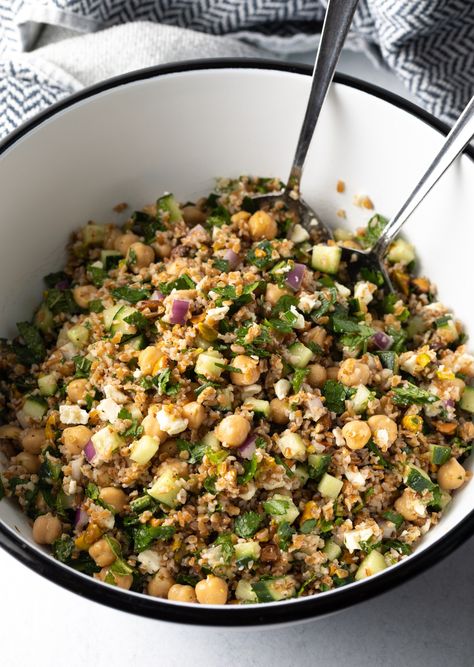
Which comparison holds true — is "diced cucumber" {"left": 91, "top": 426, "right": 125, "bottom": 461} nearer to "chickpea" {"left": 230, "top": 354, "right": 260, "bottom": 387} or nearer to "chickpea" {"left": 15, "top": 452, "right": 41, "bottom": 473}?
"chickpea" {"left": 15, "top": 452, "right": 41, "bottom": 473}

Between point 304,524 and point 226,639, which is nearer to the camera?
point 304,524

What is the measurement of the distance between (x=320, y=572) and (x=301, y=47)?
2.54 metres

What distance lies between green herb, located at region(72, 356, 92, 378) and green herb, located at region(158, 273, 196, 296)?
0.37 metres

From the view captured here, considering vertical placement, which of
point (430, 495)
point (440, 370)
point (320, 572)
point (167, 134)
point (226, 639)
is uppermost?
point (167, 134)

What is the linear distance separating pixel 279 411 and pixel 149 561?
63cm

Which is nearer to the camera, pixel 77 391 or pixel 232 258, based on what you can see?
pixel 77 391

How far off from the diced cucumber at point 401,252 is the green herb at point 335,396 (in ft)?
2.22

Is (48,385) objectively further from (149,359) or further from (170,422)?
(170,422)

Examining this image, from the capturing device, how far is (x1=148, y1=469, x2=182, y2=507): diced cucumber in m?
2.41

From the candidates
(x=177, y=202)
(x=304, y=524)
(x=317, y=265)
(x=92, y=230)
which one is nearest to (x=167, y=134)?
(x=177, y=202)

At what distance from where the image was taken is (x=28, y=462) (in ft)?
8.57

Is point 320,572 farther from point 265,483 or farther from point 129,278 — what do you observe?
point 129,278

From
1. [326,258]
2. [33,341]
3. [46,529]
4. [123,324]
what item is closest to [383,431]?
[326,258]

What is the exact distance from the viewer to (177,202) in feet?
10.8
